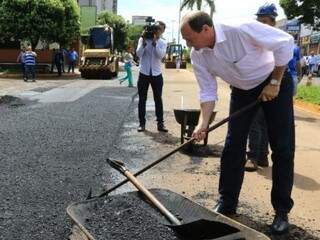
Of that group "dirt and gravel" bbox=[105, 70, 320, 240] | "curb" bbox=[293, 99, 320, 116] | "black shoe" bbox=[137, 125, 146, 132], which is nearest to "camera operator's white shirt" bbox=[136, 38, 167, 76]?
"black shoe" bbox=[137, 125, 146, 132]

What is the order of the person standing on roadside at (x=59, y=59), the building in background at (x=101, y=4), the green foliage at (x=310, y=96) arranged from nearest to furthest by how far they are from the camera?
the green foliage at (x=310, y=96), the person standing on roadside at (x=59, y=59), the building in background at (x=101, y=4)

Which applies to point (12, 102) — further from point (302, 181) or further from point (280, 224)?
point (280, 224)

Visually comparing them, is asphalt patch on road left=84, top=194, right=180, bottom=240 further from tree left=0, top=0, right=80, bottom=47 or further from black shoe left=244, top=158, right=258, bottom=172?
tree left=0, top=0, right=80, bottom=47

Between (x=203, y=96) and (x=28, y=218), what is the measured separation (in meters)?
1.70

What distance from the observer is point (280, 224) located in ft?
14.7

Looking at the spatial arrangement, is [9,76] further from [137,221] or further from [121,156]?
[137,221]

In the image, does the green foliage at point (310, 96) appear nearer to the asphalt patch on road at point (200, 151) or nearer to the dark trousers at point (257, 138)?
the asphalt patch on road at point (200, 151)

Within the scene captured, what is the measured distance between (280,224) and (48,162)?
3.25m

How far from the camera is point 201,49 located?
4.36 m

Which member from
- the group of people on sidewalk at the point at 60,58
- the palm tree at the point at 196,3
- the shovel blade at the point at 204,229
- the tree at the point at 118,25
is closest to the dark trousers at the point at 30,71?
the group of people on sidewalk at the point at 60,58

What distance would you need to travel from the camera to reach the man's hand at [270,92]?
429 cm

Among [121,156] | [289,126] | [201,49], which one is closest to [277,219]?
[289,126]

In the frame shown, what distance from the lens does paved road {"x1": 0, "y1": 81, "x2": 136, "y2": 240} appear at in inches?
182

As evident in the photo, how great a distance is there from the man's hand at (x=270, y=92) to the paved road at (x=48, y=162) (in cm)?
178
